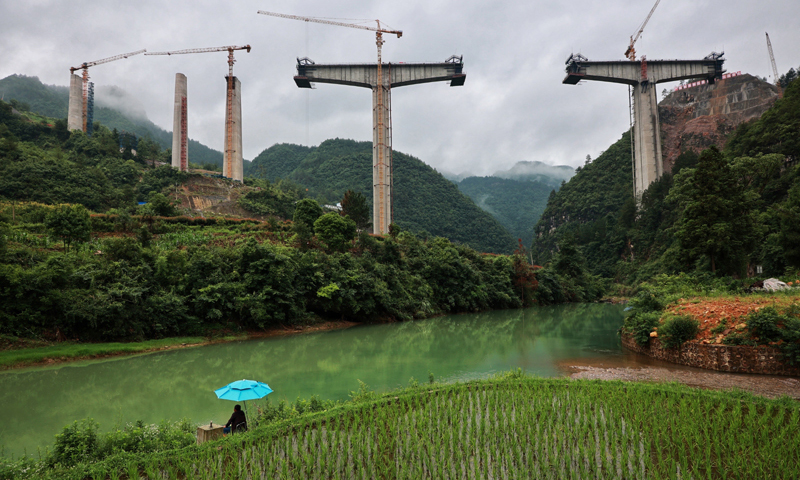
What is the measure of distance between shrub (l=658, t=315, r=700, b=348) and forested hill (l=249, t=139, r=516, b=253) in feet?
189

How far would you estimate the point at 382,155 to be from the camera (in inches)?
1516

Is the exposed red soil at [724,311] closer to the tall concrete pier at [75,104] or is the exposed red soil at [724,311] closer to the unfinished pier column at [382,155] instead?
the unfinished pier column at [382,155]

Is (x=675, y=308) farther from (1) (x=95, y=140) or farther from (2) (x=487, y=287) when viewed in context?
(1) (x=95, y=140)

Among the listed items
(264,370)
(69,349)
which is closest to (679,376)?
(264,370)

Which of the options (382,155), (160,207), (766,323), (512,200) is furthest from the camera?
(512,200)

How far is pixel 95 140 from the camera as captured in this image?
50.8 meters

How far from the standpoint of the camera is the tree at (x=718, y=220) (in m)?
18.6

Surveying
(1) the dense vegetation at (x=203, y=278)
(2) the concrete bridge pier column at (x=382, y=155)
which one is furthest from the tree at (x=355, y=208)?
(2) the concrete bridge pier column at (x=382, y=155)

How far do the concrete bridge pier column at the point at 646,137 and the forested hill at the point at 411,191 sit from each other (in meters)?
31.0

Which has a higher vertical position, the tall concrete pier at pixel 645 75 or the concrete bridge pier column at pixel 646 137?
the tall concrete pier at pixel 645 75

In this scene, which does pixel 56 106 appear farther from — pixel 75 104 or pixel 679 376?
pixel 679 376

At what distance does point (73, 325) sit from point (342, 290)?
1138 centimetres

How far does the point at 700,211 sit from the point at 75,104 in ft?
225

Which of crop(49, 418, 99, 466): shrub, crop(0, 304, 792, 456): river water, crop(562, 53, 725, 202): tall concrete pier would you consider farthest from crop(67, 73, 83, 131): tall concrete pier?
crop(49, 418, 99, 466): shrub
